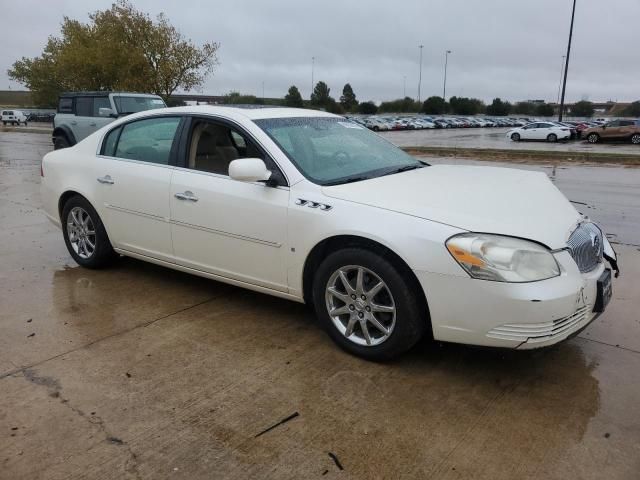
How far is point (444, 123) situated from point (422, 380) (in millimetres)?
68170

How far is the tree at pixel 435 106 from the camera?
10031cm

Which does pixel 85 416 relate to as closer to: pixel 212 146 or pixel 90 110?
pixel 212 146

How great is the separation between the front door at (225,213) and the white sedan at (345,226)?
1 centimetres

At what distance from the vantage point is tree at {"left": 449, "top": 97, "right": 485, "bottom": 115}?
103 meters

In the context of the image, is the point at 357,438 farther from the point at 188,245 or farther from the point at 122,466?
the point at 188,245

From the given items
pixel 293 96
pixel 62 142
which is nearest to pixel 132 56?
pixel 62 142

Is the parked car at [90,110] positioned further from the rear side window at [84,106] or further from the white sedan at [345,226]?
the white sedan at [345,226]

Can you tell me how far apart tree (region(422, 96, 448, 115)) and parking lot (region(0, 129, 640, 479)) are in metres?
100

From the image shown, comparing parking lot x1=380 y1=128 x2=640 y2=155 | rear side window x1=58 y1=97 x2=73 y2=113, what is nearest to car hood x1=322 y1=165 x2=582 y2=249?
rear side window x1=58 y1=97 x2=73 y2=113

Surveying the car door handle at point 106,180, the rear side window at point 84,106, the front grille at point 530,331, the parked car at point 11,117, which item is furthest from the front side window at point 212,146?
the parked car at point 11,117

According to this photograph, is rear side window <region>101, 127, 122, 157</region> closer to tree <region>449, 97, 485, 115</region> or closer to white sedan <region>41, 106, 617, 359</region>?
white sedan <region>41, 106, 617, 359</region>

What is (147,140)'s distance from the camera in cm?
477

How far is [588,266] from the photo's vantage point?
3314mm

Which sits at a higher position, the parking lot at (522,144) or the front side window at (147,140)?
the front side window at (147,140)
